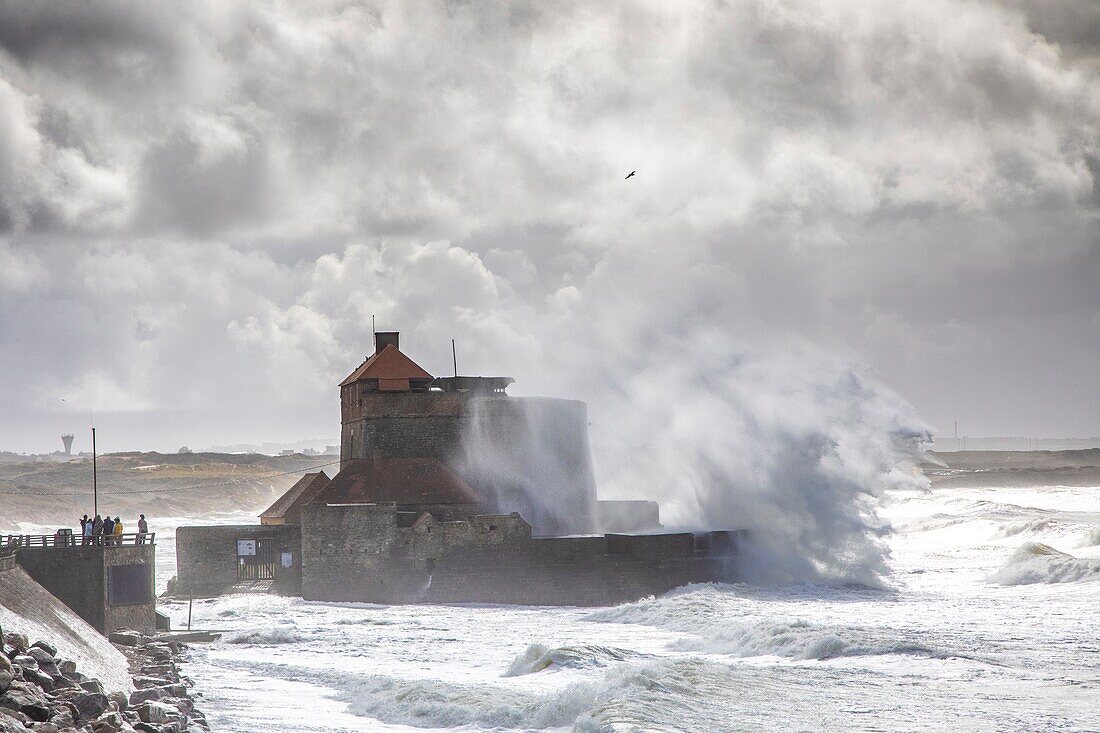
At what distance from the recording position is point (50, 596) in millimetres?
19734

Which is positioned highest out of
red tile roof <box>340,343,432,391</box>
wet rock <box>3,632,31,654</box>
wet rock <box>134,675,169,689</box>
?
red tile roof <box>340,343,432,391</box>

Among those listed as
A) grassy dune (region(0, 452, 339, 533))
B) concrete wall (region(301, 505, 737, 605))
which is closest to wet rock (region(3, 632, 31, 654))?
concrete wall (region(301, 505, 737, 605))

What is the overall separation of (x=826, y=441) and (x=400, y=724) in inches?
793

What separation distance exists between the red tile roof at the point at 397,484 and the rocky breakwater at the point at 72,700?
13.8 m

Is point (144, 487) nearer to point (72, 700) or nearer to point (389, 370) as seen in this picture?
point (389, 370)

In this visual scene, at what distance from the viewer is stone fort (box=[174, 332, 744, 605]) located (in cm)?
2858

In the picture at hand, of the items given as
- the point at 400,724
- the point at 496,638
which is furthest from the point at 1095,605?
the point at 400,724

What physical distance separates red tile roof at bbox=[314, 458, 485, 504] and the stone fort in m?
0.04

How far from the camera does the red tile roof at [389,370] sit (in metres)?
34.9

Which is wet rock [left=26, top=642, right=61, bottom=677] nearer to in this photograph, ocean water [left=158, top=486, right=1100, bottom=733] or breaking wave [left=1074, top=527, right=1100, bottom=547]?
ocean water [left=158, top=486, right=1100, bottom=733]

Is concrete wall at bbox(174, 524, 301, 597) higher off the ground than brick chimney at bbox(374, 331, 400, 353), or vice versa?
brick chimney at bbox(374, 331, 400, 353)

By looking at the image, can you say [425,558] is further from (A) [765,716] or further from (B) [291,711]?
(A) [765,716]

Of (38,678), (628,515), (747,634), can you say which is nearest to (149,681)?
(38,678)

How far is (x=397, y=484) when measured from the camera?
31.9 meters
